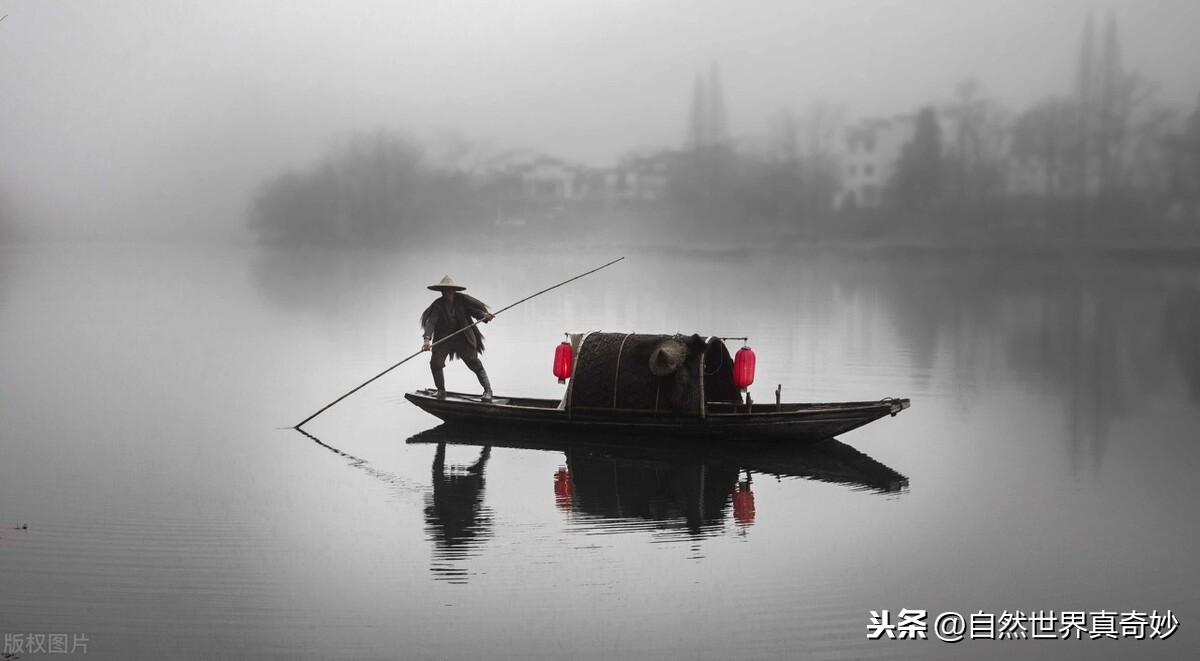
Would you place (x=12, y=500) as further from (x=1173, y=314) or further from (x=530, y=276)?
(x=530, y=276)

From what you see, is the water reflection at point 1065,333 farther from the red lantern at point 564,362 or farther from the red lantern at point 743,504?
the red lantern at point 564,362

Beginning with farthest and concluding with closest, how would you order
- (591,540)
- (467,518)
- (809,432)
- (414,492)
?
(809,432) < (414,492) < (467,518) < (591,540)

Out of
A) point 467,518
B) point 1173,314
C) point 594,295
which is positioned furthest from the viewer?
point 594,295

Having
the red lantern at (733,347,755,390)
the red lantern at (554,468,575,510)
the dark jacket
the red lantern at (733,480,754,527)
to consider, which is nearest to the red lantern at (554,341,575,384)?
the dark jacket

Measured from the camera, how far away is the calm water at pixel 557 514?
586 centimetres

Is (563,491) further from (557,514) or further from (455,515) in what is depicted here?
(455,515)

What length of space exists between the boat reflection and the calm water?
1.6 inches

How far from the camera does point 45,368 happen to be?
15984mm

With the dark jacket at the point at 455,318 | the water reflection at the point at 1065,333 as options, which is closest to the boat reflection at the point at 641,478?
the dark jacket at the point at 455,318

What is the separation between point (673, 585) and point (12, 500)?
541 centimetres

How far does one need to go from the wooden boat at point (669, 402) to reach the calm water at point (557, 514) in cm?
30

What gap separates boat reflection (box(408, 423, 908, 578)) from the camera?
7879 mm

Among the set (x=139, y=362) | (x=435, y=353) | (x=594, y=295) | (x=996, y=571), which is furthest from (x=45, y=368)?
(x=594, y=295)

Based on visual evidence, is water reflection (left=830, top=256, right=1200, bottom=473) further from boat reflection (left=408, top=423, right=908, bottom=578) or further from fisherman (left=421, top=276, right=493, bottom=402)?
fisherman (left=421, top=276, right=493, bottom=402)
